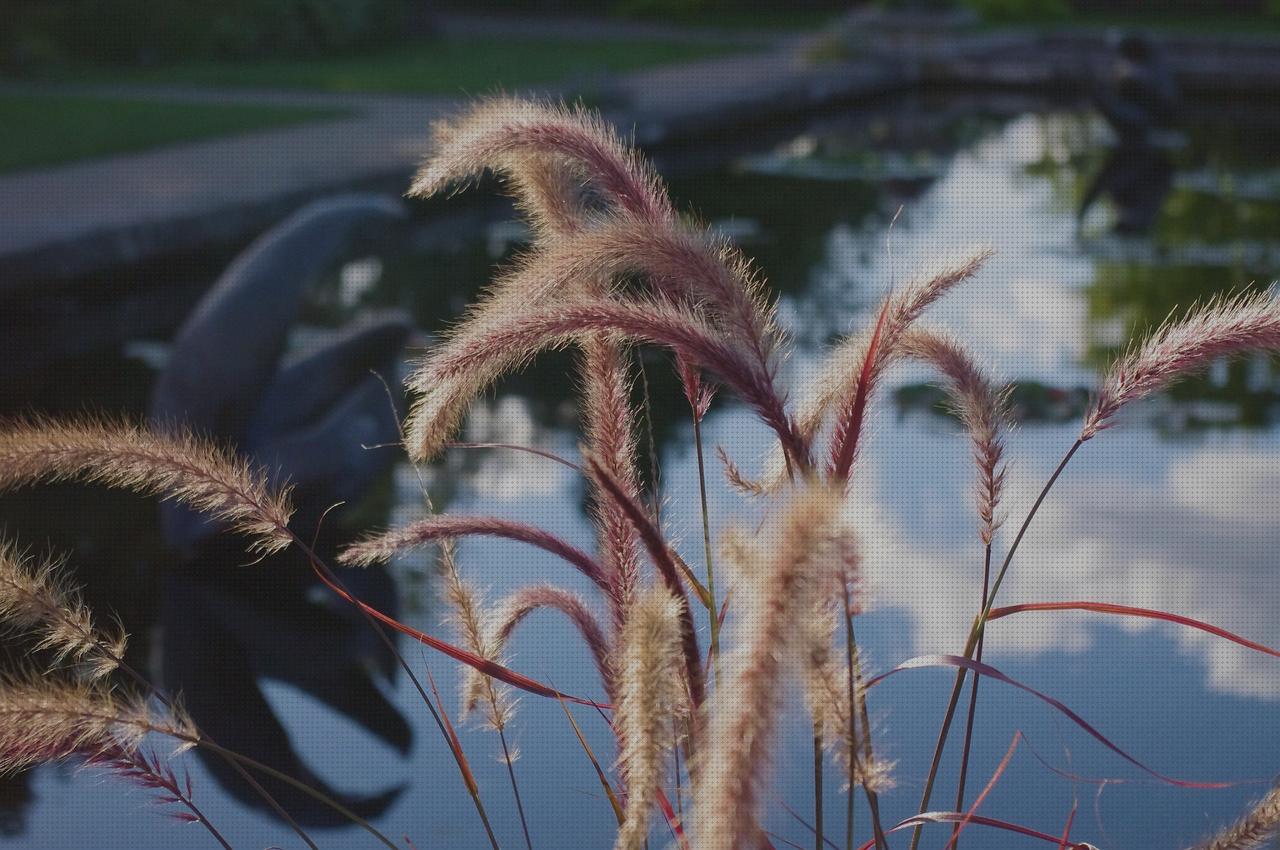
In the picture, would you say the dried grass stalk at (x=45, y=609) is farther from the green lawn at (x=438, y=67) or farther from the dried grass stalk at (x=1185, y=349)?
the green lawn at (x=438, y=67)

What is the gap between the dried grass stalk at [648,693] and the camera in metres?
0.99

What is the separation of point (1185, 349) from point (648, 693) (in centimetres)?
60

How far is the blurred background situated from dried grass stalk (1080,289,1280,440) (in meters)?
0.21

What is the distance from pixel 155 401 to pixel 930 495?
2.45 metres

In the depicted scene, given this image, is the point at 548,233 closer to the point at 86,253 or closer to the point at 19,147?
the point at 86,253

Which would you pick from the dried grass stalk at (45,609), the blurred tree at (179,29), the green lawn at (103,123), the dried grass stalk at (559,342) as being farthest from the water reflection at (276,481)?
the blurred tree at (179,29)

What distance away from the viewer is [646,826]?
1.06m

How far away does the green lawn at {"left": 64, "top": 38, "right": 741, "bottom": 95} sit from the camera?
1516 centimetres

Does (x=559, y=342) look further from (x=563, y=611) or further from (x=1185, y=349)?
(x=1185, y=349)

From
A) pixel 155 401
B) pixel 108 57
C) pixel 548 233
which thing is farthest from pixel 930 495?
pixel 108 57

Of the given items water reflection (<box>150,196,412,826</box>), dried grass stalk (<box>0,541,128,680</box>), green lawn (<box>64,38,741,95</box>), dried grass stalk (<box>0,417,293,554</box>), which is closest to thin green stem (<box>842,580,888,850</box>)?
dried grass stalk (<box>0,417,293,554</box>)

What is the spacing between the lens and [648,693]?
1.01 metres

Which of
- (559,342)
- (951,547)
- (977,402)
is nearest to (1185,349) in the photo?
(977,402)

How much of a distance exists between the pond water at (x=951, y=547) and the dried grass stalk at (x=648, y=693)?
105 millimetres
